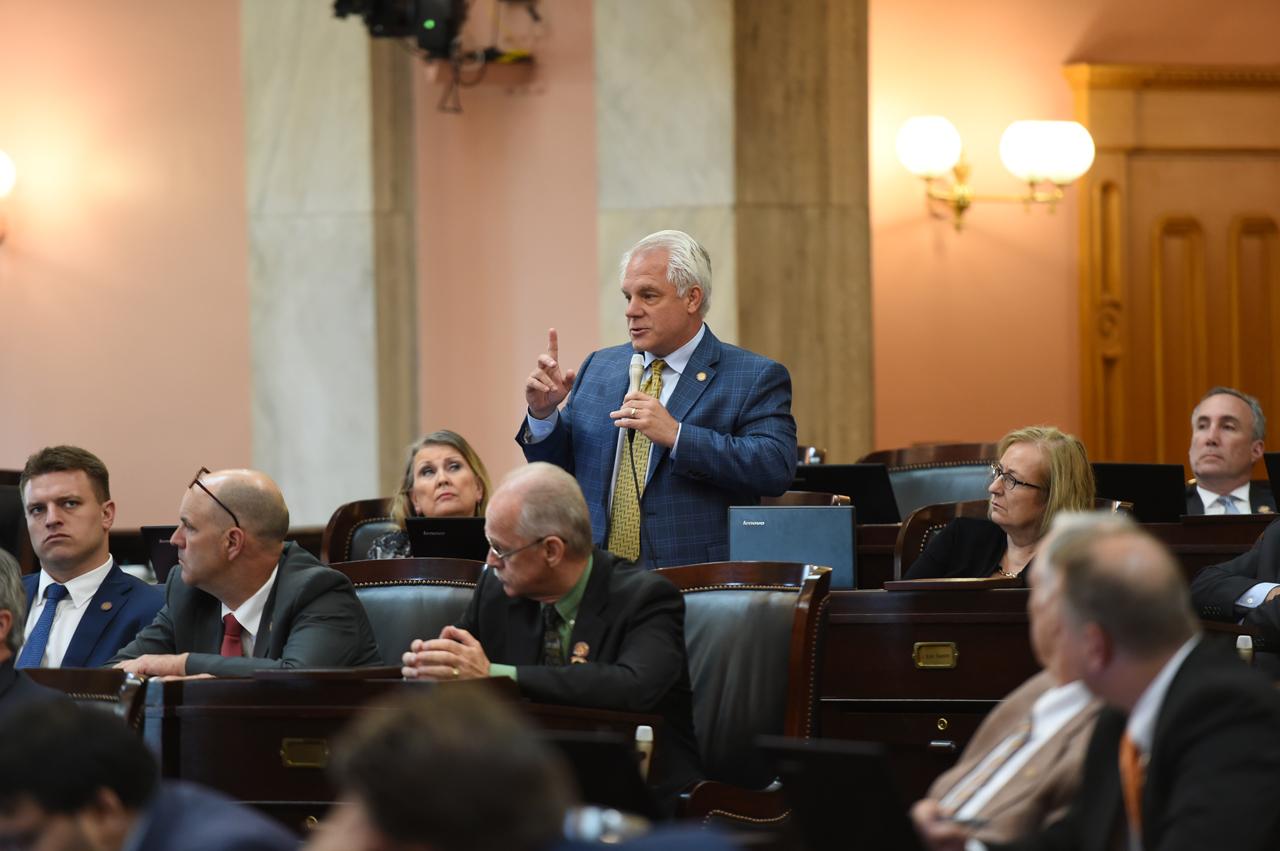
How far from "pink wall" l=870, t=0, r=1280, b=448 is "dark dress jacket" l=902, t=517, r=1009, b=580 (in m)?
3.62

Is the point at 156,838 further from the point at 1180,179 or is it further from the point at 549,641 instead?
the point at 1180,179

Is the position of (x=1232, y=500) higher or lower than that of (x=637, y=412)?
lower

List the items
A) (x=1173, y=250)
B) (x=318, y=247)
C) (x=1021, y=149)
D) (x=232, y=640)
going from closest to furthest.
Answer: (x=232, y=640) → (x=318, y=247) → (x=1021, y=149) → (x=1173, y=250)

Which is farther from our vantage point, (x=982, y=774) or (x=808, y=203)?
(x=808, y=203)

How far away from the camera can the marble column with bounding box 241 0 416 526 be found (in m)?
6.89

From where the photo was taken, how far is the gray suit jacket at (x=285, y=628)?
3021mm

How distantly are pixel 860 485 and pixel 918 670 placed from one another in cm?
129

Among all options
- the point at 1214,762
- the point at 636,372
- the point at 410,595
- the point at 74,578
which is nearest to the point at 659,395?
the point at 636,372

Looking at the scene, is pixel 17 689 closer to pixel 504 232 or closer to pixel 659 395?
pixel 659 395

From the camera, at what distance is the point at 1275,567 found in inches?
135

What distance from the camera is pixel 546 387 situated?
351cm

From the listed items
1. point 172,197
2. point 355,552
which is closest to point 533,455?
point 355,552

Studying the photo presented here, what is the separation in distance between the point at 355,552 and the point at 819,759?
11.0 ft

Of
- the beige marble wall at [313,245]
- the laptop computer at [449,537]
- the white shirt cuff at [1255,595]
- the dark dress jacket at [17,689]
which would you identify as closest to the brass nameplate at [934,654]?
the white shirt cuff at [1255,595]
